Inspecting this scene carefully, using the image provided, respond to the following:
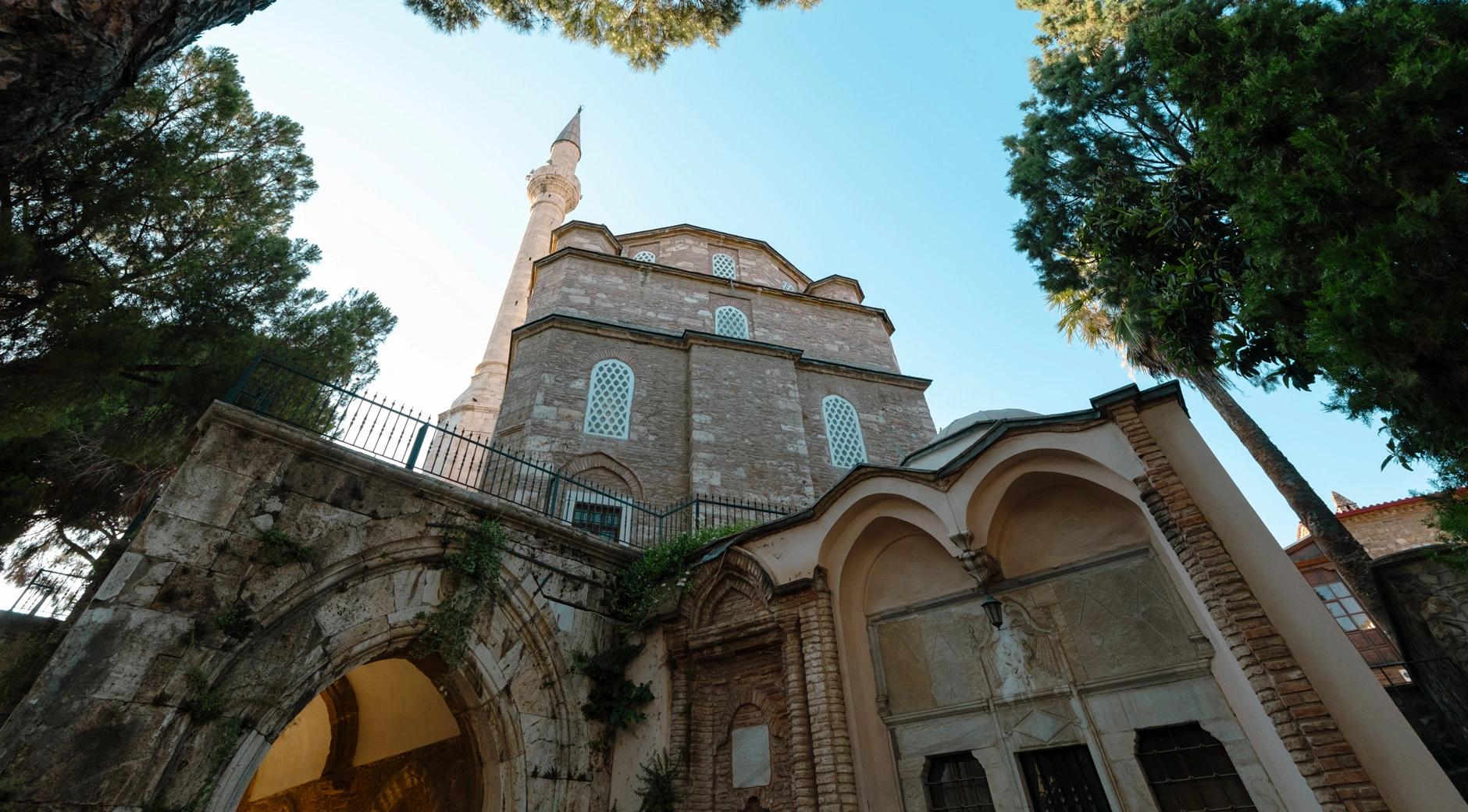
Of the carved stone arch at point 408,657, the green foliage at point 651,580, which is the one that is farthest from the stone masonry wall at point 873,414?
the carved stone arch at point 408,657

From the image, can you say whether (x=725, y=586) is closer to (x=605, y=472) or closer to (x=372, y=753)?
(x=605, y=472)

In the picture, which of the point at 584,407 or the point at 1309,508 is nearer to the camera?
the point at 1309,508

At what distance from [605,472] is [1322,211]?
1027 centimetres

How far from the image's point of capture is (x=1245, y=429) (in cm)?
984

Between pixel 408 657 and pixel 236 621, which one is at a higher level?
pixel 408 657

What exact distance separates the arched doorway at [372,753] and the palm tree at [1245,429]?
10.1 m

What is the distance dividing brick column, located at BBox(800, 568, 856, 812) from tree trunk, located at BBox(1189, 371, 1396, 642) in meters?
5.36

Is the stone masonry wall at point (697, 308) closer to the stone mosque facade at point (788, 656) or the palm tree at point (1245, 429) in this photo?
the palm tree at point (1245, 429)

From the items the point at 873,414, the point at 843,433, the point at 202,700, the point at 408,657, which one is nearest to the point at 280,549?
the point at 202,700

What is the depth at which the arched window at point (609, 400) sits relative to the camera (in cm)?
1225

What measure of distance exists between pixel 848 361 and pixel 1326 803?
13813mm

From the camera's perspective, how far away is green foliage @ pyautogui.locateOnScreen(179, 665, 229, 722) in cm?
438

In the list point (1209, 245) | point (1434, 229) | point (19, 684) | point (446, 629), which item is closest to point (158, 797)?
point (19, 684)

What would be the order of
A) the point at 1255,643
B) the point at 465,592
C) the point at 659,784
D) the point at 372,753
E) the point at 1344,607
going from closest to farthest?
the point at 1255,643 < the point at 659,784 < the point at 465,592 < the point at 372,753 < the point at 1344,607
